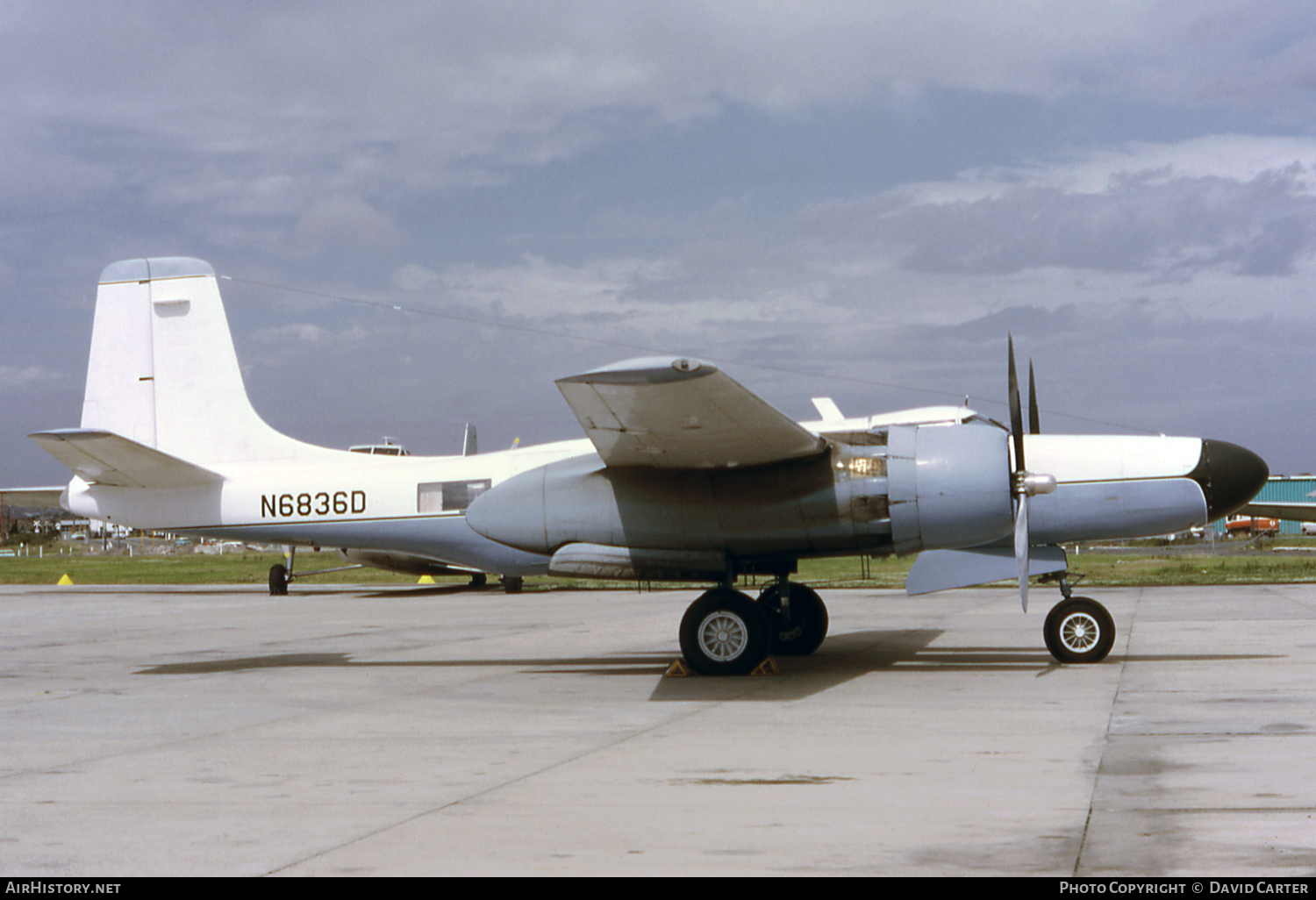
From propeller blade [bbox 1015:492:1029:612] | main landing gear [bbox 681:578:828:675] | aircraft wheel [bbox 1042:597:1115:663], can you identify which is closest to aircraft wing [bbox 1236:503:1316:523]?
aircraft wheel [bbox 1042:597:1115:663]

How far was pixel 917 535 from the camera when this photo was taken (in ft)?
39.4

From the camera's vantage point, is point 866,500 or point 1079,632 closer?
point 866,500

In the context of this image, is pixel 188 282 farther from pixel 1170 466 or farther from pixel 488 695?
pixel 1170 466

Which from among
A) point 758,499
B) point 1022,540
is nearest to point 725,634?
point 758,499

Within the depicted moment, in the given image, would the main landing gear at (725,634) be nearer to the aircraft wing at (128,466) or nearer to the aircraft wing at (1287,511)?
the aircraft wing at (128,466)

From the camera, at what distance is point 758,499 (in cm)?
1227

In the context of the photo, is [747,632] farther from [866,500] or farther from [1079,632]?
[1079,632]

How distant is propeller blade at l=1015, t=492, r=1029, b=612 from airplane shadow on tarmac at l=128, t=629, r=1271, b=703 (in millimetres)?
1149

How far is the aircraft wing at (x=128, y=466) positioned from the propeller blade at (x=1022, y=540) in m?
10.7

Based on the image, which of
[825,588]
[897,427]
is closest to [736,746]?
[897,427]

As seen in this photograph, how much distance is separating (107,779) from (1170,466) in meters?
10.7

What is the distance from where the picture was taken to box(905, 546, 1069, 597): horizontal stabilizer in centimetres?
1237

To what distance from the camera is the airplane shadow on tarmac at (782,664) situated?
11781mm

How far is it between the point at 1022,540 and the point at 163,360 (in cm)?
1322
